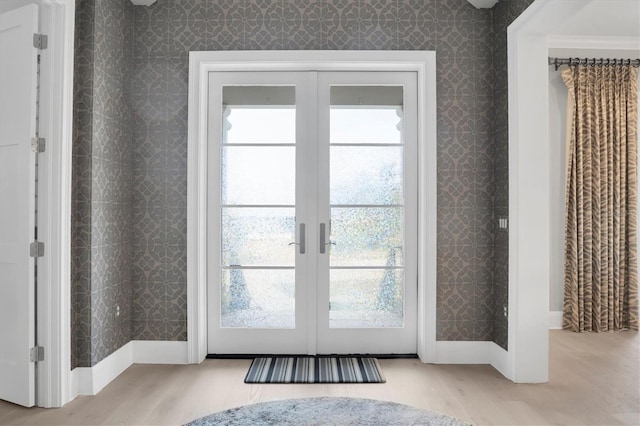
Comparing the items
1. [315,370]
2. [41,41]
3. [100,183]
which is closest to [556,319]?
[315,370]

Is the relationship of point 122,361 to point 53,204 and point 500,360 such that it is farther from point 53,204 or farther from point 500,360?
point 500,360

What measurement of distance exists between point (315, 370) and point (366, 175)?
59.5 inches

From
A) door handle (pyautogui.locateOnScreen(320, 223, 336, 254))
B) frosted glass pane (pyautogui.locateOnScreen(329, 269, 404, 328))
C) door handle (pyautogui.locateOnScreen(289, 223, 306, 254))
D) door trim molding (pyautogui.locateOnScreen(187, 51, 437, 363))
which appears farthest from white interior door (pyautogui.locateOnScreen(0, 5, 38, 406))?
frosted glass pane (pyautogui.locateOnScreen(329, 269, 404, 328))

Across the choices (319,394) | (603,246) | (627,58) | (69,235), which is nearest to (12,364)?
(69,235)

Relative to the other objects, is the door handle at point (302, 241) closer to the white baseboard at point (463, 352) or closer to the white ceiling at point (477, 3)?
the white baseboard at point (463, 352)

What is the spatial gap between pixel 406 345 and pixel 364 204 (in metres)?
1.15

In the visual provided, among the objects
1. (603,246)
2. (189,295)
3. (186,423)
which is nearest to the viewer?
(186,423)

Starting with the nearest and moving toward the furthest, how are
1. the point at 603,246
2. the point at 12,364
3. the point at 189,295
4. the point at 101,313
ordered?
the point at 12,364 → the point at 101,313 → the point at 189,295 → the point at 603,246

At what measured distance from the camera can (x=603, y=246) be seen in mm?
4516

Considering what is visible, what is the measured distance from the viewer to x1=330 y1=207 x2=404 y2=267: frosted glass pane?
3.67m

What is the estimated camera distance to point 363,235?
12.1 ft

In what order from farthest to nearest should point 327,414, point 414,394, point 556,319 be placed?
point 556,319 < point 414,394 < point 327,414

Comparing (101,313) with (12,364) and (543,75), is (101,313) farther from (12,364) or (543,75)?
(543,75)

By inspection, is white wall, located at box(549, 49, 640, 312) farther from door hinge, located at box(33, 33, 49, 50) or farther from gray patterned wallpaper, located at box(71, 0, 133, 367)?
door hinge, located at box(33, 33, 49, 50)
